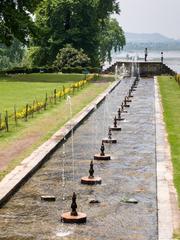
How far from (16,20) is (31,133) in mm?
31161

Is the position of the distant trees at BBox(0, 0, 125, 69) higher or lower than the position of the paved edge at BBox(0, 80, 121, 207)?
higher

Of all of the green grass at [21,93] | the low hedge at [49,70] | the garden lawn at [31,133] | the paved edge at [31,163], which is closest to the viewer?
the paved edge at [31,163]

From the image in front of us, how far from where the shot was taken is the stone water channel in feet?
38.1

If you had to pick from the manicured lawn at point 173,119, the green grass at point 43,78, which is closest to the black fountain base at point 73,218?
the manicured lawn at point 173,119

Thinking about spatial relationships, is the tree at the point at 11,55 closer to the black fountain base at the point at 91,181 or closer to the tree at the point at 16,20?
the tree at the point at 16,20

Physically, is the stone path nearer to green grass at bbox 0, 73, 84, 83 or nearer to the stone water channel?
the stone water channel

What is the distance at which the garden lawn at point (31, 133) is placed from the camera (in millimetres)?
17884

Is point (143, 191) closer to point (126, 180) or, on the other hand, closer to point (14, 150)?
point (126, 180)

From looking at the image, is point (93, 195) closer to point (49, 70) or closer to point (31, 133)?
point (31, 133)

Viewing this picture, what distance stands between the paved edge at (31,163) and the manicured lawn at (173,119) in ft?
13.1

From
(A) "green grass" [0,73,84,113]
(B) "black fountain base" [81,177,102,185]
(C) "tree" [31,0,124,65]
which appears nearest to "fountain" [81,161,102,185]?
(B) "black fountain base" [81,177,102,185]

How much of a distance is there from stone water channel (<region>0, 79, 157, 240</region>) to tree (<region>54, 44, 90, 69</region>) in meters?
45.8

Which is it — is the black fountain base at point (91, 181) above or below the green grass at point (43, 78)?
below

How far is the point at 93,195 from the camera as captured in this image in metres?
14.3
